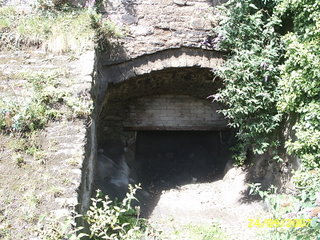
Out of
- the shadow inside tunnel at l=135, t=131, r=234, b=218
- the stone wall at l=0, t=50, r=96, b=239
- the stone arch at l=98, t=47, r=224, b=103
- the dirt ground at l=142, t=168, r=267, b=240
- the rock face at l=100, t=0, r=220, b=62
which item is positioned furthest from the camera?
the shadow inside tunnel at l=135, t=131, r=234, b=218

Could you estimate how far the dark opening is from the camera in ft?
23.7

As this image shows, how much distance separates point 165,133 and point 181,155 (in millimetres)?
554

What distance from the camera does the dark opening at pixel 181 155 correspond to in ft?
23.7

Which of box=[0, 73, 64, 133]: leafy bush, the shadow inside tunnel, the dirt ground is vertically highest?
box=[0, 73, 64, 133]: leafy bush

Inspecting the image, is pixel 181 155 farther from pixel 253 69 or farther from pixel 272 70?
pixel 272 70

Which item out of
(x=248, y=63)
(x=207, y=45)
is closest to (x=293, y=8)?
(x=248, y=63)

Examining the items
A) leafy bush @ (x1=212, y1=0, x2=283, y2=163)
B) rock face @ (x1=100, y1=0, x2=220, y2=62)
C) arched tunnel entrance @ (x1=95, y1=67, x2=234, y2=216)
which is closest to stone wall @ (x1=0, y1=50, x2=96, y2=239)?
rock face @ (x1=100, y1=0, x2=220, y2=62)

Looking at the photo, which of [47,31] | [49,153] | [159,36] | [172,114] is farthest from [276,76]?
[47,31]

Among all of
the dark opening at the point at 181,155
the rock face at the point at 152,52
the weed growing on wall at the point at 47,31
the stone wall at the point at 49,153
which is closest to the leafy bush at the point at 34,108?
the stone wall at the point at 49,153

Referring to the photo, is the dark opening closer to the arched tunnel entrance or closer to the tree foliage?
the arched tunnel entrance

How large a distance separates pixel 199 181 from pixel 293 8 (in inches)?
134

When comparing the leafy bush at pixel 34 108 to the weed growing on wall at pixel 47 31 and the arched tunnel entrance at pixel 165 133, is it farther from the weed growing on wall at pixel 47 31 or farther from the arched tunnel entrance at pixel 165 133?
the arched tunnel entrance at pixel 165 133

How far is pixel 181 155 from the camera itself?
7.87 meters

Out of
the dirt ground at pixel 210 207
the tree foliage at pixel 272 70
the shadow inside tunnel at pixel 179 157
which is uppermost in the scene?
the tree foliage at pixel 272 70
